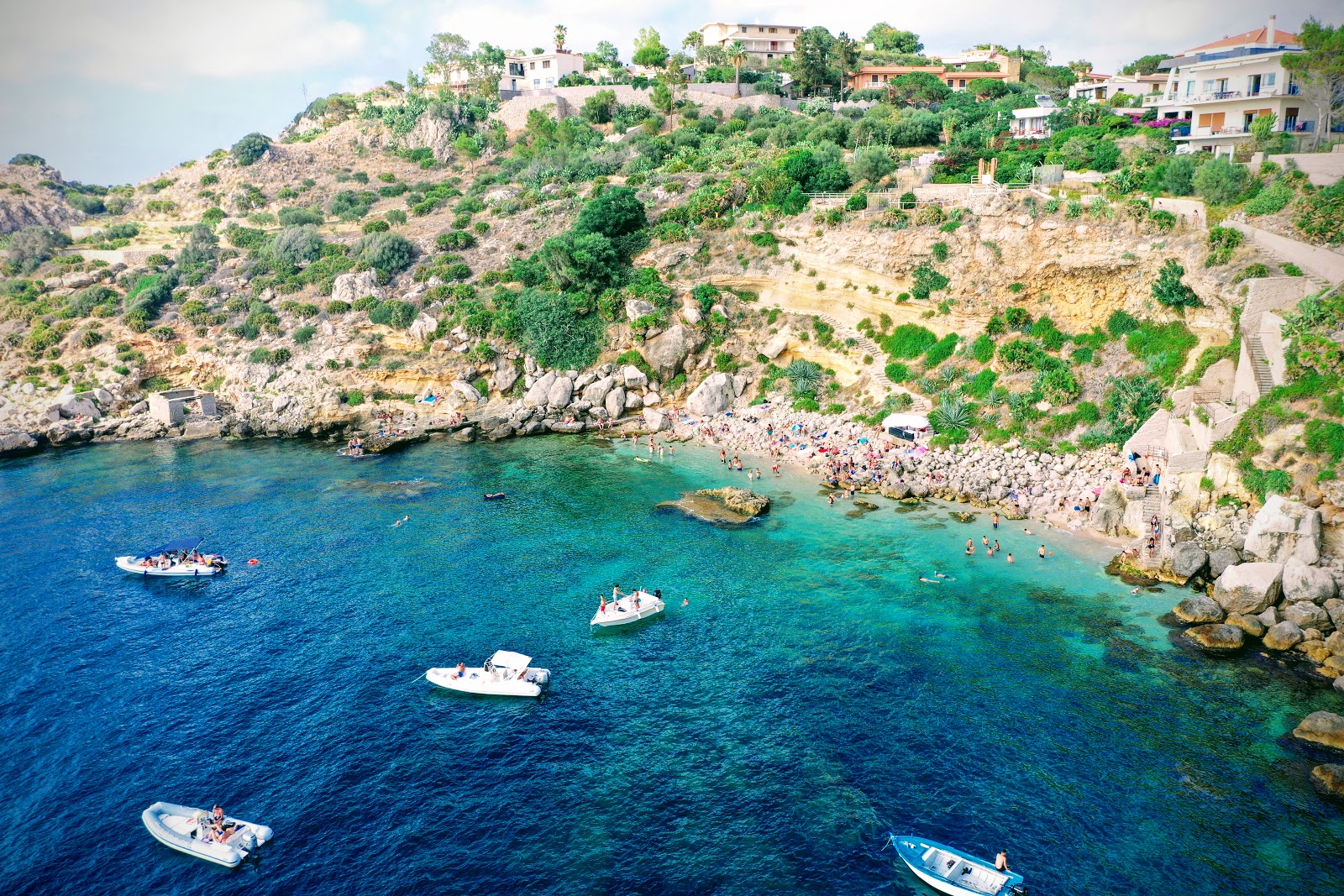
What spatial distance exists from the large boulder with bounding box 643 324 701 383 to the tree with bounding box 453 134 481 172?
5350 cm

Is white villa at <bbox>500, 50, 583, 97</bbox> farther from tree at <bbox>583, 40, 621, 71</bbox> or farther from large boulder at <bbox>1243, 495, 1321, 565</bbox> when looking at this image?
large boulder at <bbox>1243, 495, 1321, 565</bbox>

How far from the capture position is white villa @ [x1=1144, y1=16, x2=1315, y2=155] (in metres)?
50.6

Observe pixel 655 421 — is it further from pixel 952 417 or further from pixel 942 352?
pixel 952 417

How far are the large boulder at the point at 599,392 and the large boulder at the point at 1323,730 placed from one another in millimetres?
46348

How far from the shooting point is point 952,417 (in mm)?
49656

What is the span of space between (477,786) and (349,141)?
354 ft

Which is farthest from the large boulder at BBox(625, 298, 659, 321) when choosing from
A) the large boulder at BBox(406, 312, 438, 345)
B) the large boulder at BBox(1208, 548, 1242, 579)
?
the large boulder at BBox(1208, 548, 1242, 579)

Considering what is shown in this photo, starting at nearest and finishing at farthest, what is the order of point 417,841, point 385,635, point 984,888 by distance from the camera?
1. point 984,888
2. point 417,841
3. point 385,635

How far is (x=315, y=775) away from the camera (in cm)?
2523

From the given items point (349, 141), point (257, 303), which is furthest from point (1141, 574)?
point (349, 141)

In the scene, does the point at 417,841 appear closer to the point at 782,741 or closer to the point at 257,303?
the point at 782,741

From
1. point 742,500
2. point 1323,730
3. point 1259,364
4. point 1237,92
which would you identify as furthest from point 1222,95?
point 1323,730

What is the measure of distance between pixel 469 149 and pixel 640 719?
92697 millimetres

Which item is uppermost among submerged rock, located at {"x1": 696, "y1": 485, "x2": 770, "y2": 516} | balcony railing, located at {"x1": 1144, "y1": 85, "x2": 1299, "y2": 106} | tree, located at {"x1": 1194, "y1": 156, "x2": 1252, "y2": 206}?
balcony railing, located at {"x1": 1144, "y1": 85, "x2": 1299, "y2": 106}
